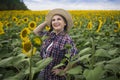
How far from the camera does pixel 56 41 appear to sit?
300 cm

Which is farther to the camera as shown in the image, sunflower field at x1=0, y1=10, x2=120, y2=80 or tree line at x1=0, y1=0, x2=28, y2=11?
tree line at x1=0, y1=0, x2=28, y2=11

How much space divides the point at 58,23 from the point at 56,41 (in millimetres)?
208

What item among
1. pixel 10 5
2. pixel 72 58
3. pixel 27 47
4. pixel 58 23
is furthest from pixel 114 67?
pixel 10 5

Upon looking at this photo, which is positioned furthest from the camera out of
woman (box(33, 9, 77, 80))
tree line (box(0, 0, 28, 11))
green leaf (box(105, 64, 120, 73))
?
tree line (box(0, 0, 28, 11))

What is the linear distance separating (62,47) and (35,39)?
0.65 metres

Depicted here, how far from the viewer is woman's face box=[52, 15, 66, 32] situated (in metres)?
3.09

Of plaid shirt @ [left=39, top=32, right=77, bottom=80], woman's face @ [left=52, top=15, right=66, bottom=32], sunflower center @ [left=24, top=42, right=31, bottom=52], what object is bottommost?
plaid shirt @ [left=39, top=32, right=77, bottom=80]

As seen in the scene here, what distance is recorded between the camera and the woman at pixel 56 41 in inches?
115

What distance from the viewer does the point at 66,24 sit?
3.26 metres

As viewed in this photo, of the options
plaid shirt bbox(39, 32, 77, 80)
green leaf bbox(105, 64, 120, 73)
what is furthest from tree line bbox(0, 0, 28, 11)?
green leaf bbox(105, 64, 120, 73)

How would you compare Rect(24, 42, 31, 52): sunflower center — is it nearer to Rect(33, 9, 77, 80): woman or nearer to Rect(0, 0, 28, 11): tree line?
Rect(33, 9, 77, 80): woman

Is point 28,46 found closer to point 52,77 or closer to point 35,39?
point 35,39

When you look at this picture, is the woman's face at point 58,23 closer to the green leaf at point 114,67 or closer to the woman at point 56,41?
the woman at point 56,41

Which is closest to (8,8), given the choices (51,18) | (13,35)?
(13,35)
